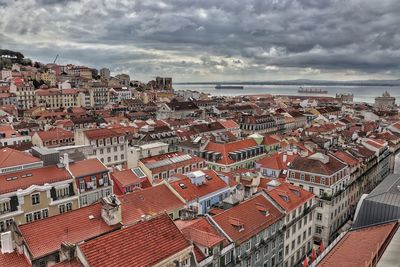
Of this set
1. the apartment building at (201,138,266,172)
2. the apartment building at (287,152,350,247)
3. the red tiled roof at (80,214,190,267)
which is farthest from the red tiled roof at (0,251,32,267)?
the apartment building at (201,138,266,172)

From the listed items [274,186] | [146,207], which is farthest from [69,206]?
[274,186]

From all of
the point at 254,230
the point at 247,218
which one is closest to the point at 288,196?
the point at 247,218

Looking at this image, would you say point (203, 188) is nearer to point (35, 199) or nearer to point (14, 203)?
point (35, 199)

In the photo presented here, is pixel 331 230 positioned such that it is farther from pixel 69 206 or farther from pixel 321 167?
pixel 69 206

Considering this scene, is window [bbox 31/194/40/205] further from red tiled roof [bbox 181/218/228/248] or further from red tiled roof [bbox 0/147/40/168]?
red tiled roof [bbox 181/218/228/248]

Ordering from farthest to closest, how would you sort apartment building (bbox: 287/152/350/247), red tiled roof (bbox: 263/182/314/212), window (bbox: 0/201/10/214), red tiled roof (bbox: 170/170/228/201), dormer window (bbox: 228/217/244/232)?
apartment building (bbox: 287/152/350/247)
red tiled roof (bbox: 170/170/228/201)
red tiled roof (bbox: 263/182/314/212)
window (bbox: 0/201/10/214)
dormer window (bbox: 228/217/244/232)
